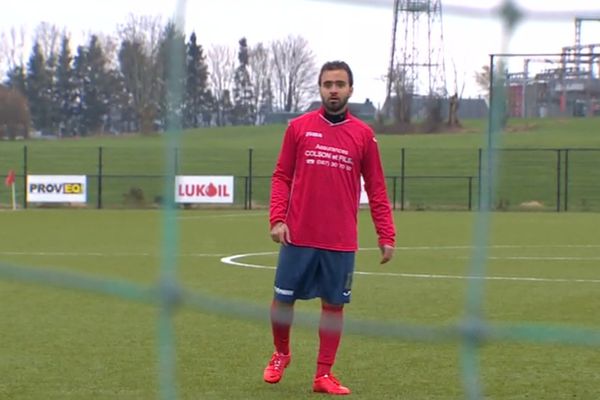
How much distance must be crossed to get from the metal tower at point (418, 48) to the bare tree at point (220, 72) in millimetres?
827

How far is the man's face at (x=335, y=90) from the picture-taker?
5.76 meters

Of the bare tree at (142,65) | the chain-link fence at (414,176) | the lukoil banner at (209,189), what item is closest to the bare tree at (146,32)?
the bare tree at (142,65)

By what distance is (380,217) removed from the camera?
612cm

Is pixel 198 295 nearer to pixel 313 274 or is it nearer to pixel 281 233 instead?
pixel 281 233

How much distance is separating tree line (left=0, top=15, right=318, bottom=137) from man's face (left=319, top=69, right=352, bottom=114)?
47cm

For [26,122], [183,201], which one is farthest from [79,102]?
[183,201]

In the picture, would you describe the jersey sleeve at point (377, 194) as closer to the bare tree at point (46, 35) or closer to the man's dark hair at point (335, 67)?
the man's dark hair at point (335, 67)

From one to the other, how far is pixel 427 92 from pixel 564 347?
219 cm

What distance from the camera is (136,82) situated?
609cm

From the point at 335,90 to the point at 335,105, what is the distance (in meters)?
0.08

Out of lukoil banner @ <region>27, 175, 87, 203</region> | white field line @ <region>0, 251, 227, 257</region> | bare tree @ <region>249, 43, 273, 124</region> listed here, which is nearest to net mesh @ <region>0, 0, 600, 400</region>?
bare tree @ <region>249, 43, 273, 124</region>

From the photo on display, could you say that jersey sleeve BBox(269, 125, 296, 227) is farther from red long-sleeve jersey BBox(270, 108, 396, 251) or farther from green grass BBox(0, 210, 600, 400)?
green grass BBox(0, 210, 600, 400)

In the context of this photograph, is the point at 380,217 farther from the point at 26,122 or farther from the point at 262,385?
the point at 26,122

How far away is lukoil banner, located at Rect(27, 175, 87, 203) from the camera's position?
98.2 ft
